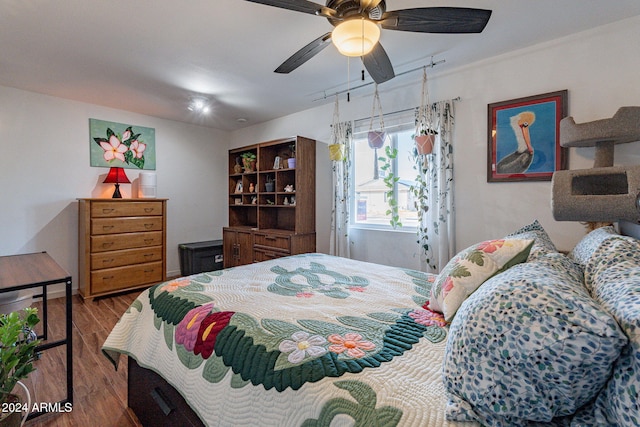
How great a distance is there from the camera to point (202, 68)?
9.08ft

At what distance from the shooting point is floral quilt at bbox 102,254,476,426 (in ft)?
2.57

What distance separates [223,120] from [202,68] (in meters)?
1.89

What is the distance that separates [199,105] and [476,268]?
378cm

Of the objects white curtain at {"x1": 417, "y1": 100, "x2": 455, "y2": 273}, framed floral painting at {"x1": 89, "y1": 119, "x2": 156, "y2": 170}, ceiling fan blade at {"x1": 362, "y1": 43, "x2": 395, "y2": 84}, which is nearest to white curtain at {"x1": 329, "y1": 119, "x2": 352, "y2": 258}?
white curtain at {"x1": 417, "y1": 100, "x2": 455, "y2": 273}

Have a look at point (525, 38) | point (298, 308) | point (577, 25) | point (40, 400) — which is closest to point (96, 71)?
point (40, 400)

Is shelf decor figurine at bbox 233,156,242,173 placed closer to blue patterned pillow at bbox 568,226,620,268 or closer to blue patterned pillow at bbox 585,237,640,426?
blue patterned pillow at bbox 568,226,620,268

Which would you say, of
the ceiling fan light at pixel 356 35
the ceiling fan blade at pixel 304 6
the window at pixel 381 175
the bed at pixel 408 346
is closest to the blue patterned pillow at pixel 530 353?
the bed at pixel 408 346

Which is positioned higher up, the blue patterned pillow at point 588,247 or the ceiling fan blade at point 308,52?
the ceiling fan blade at point 308,52

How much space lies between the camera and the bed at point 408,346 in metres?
0.59

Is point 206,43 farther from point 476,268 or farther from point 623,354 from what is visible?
point 623,354

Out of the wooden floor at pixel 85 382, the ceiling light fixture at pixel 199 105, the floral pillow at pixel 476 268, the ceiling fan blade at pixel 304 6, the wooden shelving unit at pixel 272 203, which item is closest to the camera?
the floral pillow at pixel 476 268

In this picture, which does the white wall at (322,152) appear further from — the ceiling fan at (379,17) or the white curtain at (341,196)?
the ceiling fan at (379,17)

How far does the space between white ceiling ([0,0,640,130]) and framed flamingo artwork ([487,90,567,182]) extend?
16.5 inches

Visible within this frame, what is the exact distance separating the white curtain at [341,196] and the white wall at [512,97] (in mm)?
206
